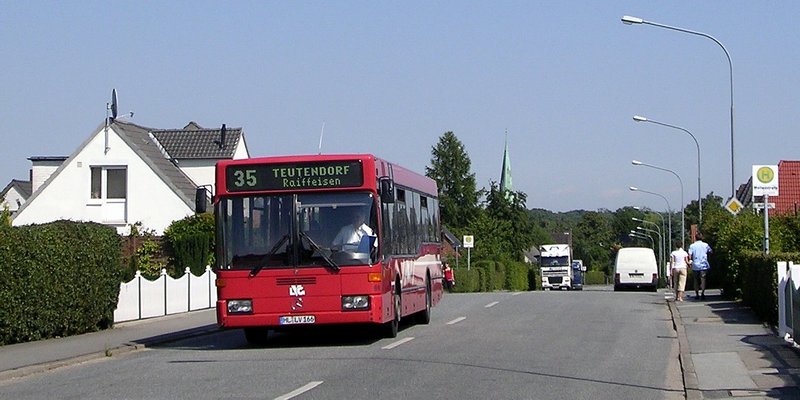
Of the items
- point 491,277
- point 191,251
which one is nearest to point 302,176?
point 191,251

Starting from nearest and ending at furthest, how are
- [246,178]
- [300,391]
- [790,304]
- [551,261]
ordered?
[300,391] < [790,304] < [246,178] < [551,261]

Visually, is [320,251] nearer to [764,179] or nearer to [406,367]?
[406,367]

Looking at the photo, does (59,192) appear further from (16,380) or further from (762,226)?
(16,380)

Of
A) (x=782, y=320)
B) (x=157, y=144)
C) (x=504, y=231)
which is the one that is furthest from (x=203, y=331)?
(x=504, y=231)

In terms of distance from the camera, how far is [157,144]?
53250 millimetres

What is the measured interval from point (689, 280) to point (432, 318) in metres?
29.8

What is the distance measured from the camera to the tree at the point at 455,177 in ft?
404

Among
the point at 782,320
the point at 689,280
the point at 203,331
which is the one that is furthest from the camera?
the point at 689,280

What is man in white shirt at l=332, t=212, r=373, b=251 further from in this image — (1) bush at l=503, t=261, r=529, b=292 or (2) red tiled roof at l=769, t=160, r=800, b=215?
(2) red tiled roof at l=769, t=160, r=800, b=215

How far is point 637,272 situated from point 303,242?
39730 millimetres

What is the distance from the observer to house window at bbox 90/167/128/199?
4853 cm

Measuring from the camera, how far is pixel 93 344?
769 inches

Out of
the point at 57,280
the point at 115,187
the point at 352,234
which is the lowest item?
the point at 57,280

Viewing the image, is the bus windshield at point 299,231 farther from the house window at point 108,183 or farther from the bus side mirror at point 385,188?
the house window at point 108,183
